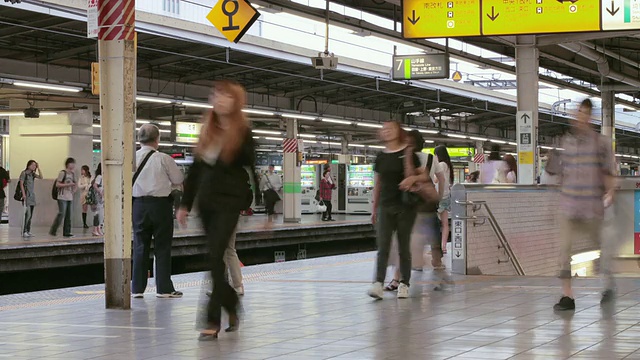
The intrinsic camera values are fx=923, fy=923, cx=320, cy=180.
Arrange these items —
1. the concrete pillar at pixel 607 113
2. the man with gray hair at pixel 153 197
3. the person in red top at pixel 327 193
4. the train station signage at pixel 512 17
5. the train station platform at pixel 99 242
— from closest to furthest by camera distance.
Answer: the man with gray hair at pixel 153 197
the train station signage at pixel 512 17
the train station platform at pixel 99 242
the concrete pillar at pixel 607 113
the person in red top at pixel 327 193

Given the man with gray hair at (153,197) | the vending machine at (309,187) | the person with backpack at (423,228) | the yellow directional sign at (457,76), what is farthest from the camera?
the vending machine at (309,187)

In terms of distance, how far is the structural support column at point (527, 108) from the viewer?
721 inches

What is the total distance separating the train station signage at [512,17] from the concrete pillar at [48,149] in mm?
13428

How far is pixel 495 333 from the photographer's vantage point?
6.50 m

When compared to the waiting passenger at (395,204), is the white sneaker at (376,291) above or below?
below

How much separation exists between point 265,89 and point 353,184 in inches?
411

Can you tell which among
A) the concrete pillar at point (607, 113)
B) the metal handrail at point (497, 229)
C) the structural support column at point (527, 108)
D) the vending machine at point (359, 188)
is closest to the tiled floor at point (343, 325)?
the metal handrail at point (497, 229)

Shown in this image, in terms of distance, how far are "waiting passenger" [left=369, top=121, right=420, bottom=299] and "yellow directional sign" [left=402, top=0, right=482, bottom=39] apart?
559cm

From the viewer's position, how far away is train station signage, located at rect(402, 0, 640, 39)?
13461mm

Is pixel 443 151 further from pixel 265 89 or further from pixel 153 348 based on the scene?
pixel 265 89

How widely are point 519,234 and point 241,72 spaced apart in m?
12.6

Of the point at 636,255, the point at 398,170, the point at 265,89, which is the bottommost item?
the point at 636,255

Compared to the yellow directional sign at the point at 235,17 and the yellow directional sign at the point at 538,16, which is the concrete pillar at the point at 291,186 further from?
the yellow directional sign at the point at 235,17

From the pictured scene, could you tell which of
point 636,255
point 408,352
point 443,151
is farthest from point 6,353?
point 636,255
